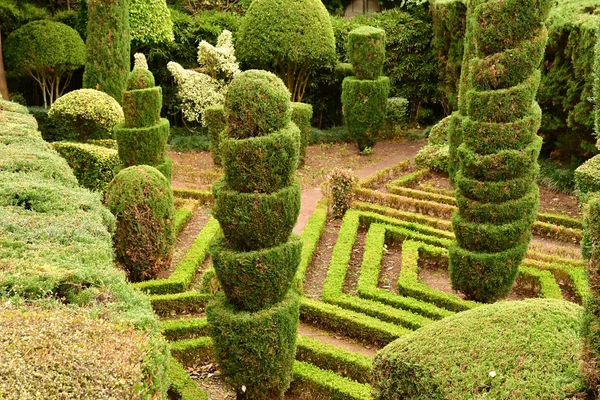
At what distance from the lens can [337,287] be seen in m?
11.1

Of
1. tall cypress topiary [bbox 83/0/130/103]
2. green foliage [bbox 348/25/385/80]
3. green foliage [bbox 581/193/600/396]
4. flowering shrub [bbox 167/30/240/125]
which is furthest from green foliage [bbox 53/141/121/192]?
green foliage [bbox 581/193/600/396]

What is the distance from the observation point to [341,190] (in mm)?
14867

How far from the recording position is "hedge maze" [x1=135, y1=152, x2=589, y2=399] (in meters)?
9.07

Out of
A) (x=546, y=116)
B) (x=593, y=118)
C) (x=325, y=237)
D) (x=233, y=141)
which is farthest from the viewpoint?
(x=546, y=116)

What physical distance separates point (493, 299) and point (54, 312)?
7860mm

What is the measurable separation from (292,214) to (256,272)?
0.83 metres

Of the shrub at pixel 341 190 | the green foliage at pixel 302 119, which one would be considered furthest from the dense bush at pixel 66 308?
the green foliage at pixel 302 119

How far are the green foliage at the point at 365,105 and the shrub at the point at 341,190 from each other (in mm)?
5474

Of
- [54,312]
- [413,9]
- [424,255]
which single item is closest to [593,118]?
[424,255]

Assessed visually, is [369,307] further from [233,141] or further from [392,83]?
[392,83]

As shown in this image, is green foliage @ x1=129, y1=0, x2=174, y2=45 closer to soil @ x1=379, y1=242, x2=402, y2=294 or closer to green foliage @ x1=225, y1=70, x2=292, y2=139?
soil @ x1=379, y1=242, x2=402, y2=294

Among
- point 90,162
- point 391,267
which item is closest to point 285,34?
point 90,162

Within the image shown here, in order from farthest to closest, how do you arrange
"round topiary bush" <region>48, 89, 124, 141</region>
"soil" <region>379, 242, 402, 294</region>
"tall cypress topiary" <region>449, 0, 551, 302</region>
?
"round topiary bush" <region>48, 89, 124, 141</region> < "soil" <region>379, 242, 402, 294</region> < "tall cypress topiary" <region>449, 0, 551, 302</region>

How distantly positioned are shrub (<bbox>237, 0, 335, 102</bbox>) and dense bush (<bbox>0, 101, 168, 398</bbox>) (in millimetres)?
13506
